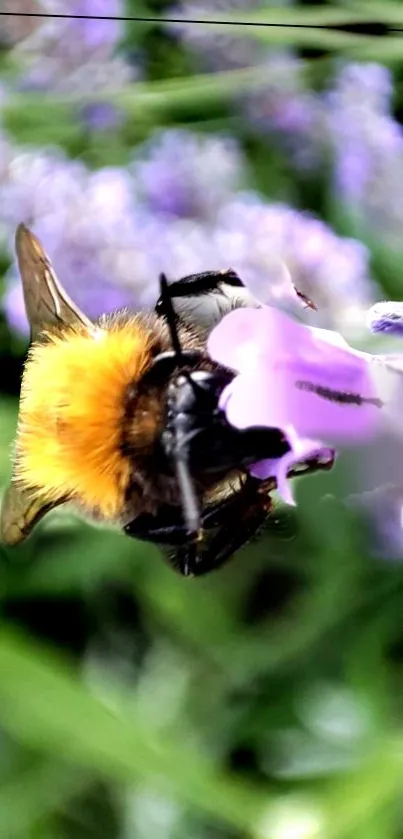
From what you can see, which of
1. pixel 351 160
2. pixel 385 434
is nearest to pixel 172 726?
pixel 385 434

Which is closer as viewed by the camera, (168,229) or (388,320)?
(388,320)

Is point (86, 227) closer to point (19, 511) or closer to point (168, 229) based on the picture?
point (168, 229)

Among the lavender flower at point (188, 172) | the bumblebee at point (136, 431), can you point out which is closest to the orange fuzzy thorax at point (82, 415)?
the bumblebee at point (136, 431)

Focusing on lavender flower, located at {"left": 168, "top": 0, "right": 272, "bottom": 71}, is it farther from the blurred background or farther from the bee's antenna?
the bee's antenna

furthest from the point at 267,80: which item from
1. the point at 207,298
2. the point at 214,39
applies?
the point at 207,298

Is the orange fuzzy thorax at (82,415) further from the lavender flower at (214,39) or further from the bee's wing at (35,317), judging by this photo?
the lavender flower at (214,39)

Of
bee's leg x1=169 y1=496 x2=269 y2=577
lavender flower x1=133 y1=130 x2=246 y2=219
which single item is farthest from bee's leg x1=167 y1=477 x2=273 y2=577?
lavender flower x1=133 y1=130 x2=246 y2=219
